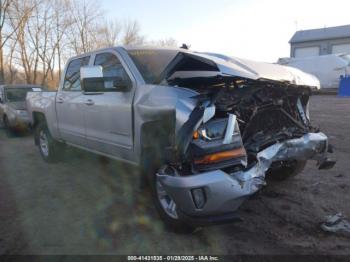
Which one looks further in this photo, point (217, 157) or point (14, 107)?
point (14, 107)

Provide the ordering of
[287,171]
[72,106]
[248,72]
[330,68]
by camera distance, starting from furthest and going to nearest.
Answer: [330,68]
[72,106]
[287,171]
[248,72]

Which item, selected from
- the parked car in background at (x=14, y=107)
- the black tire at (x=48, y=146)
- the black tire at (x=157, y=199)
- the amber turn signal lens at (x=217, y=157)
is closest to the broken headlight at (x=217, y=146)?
the amber turn signal lens at (x=217, y=157)

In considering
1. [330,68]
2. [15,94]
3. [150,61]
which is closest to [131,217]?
[150,61]

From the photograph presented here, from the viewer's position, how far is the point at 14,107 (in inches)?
416

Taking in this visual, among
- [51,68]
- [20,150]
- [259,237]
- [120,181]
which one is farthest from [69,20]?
[259,237]

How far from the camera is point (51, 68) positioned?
34.7m

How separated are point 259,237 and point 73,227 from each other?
198 cm

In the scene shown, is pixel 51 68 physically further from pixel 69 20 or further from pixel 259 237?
pixel 259 237

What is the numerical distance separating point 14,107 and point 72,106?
20.0 feet

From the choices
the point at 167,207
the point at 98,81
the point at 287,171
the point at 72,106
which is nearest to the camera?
the point at 167,207

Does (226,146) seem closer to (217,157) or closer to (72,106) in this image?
(217,157)

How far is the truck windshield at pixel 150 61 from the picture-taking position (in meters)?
4.11

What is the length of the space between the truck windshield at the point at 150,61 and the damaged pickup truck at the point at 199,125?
1 centimetres

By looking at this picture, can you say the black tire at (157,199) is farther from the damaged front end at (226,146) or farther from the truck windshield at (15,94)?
the truck windshield at (15,94)
